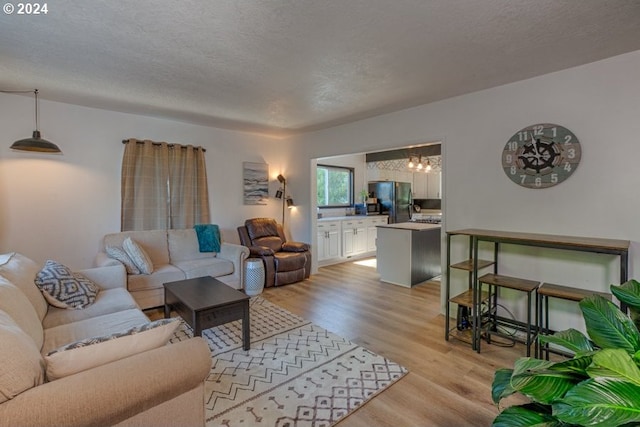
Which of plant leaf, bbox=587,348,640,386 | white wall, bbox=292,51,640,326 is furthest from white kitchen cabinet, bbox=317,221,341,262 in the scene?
plant leaf, bbox=587,348,640,386

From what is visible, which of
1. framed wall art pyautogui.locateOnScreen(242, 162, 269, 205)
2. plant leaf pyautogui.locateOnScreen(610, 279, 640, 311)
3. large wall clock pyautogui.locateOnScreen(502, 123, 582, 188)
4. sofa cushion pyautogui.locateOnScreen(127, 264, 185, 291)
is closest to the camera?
plant leaf pyautogui.locateOnScreen(610, 279, 640, 311)

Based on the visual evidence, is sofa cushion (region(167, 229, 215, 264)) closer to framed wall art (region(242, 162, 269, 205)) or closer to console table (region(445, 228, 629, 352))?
framed wall art (region(242, 162, 269, 205))

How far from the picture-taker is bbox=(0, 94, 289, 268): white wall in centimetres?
341

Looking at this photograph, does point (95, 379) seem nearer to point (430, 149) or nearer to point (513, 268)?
point (513, 268)

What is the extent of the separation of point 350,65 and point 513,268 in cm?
252

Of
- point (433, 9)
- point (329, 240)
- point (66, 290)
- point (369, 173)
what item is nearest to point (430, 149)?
point (369, 173)

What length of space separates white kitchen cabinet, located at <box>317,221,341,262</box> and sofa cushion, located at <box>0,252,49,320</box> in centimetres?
402

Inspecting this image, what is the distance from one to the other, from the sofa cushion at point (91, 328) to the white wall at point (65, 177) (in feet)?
6.67

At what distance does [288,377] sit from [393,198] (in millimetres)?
5465

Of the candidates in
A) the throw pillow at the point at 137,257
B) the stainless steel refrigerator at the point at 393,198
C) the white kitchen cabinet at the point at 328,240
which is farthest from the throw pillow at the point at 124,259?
the stainless steel refrigerator at the point at 393,198

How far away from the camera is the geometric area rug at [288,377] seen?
1.90 meters

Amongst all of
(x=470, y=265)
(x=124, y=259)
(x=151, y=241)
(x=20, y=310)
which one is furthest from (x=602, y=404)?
(x=151, y=241)

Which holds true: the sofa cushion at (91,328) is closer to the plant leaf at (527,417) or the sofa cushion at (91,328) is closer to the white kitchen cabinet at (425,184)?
the plant leaf at (527,417)

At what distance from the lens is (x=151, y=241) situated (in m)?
4.01
